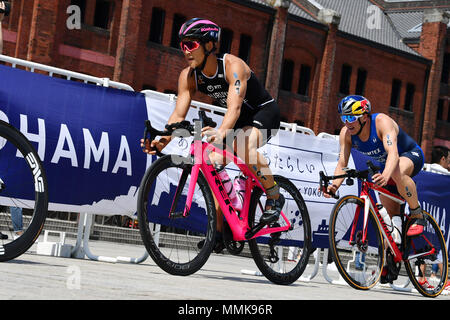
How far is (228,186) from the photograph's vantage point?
6617 mm

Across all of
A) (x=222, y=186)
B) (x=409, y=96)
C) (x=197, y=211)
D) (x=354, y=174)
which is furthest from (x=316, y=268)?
(x=409, y=96)

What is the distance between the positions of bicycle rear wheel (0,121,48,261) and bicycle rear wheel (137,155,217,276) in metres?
0.80

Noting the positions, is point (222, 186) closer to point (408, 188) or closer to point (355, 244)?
point (355, 244)

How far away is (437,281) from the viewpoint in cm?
878

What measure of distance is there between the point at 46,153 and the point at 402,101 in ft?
147

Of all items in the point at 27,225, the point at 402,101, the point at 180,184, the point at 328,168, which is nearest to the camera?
the point at 27,225

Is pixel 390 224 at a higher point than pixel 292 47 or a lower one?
lower

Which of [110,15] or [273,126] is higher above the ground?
[110,15]

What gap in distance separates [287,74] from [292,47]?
1516mm

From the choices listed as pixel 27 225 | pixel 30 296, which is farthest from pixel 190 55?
pixel 30 296

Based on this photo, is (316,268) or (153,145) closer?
(153,145)

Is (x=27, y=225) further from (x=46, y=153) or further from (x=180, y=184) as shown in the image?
(x=46, y=153)

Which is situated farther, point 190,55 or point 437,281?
point 437,281

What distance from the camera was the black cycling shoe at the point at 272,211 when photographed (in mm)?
6770
